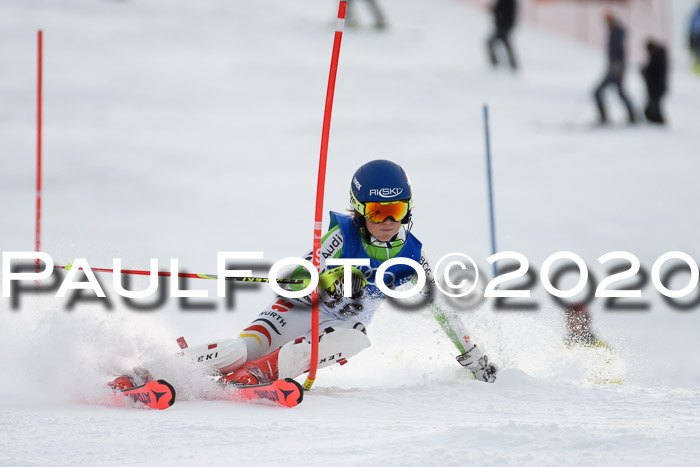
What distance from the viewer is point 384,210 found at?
14.9 ft

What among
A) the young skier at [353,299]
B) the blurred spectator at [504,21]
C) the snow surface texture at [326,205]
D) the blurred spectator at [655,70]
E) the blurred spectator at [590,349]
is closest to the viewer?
the snow surface texture at [326,205]

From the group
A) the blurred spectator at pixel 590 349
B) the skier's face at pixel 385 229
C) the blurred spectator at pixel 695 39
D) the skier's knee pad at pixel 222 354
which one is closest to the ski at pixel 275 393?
the skier's knee pad at pixel 222 354

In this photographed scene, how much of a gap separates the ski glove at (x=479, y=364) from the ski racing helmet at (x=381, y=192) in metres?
0.78

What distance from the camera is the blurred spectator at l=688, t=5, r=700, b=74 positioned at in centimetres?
2200

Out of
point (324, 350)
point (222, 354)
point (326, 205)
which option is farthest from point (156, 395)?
point (326, 205)

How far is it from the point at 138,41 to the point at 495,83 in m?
7.83

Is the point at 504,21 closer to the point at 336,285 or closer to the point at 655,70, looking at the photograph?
the point at 655,70

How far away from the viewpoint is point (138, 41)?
19812 mm

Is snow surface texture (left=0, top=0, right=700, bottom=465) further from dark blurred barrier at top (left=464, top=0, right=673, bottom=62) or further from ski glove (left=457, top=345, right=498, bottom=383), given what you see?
dark blurred barrier at top (left=464, top=0, right=673, bottom=62)

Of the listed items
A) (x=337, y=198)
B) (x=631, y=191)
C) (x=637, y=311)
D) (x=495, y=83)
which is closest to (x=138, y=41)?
(x=495, y=83)

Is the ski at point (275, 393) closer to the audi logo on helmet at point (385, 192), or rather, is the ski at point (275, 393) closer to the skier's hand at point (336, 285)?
the skier's hand at point (336, 285)

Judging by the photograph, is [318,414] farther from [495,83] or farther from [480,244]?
[495,83]

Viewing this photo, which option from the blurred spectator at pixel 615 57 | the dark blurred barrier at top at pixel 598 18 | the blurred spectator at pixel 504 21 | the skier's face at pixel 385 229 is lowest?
the skier's face at pixel 385 229

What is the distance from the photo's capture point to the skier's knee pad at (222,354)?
4.16 metres
